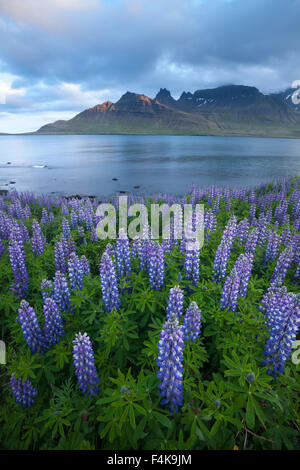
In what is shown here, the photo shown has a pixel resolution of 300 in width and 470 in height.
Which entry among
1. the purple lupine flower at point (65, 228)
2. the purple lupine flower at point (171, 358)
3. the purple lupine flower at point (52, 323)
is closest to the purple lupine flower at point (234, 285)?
the purple lupine flower at point (171, 358)

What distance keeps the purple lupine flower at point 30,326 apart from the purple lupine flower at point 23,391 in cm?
61

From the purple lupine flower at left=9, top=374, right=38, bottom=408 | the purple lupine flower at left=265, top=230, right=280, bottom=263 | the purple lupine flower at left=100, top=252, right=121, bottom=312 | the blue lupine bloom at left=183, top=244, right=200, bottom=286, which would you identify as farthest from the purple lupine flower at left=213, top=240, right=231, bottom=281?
the purple lupine flower at left=9, top=374, right=38, bottom=408

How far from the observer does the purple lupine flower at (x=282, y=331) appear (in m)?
3.58

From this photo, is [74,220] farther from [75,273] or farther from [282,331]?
[282,331]

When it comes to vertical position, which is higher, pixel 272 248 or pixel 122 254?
pixel 122 254

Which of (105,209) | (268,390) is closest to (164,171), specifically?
(105,209)

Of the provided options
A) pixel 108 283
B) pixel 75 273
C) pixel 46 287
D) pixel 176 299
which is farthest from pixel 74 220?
pixel 176 299

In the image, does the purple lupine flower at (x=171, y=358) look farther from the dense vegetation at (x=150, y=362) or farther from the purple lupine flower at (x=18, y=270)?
the purple lupine flower at (x=18, y=270)

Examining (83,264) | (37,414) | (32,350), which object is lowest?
(37,414)

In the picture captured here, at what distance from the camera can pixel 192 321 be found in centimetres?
389

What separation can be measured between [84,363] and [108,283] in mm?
1579

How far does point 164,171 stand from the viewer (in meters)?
47.2
